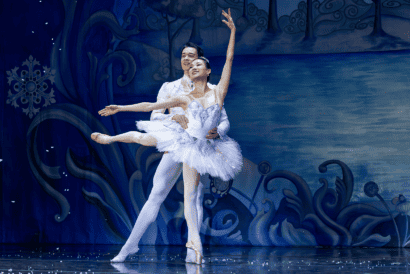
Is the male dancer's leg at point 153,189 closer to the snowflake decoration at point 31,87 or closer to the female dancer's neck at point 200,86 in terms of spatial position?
the female dancer's neck at point 200,86

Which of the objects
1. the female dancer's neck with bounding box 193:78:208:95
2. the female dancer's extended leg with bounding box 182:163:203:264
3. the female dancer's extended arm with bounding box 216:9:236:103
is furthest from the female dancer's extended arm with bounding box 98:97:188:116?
the female dancer's extended leg with bounding box 182:163:203:264

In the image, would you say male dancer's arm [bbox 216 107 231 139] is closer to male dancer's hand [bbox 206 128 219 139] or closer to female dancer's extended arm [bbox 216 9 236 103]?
male dancer's hand [bbox 206 128 219 139]

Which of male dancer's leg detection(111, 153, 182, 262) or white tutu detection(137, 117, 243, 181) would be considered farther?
male dancer's leg detection(111, 153, 182, 262)

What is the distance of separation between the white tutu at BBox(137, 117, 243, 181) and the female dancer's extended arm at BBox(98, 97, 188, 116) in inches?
5.1

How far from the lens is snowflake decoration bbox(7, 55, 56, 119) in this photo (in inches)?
212

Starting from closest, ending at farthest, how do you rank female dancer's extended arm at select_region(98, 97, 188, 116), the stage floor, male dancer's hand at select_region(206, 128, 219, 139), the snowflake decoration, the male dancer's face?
the stage floor < female dancer's extended arm at select_region(98, 97, 188, 116) < male dancer's hand at select_region(206, 128, 219, 139) < the male dancer's face < the snowflake decoration

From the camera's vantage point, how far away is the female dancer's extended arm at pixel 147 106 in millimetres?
3223

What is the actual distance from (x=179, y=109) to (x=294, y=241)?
6.80 ft

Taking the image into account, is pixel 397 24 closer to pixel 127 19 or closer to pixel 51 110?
pixel 127 19

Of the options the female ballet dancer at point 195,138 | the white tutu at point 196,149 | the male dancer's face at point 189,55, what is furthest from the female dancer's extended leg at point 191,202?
the male dancer's face at point 189,55

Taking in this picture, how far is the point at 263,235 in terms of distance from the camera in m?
5.02

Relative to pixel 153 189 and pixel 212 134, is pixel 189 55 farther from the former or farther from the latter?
pixel 153 189

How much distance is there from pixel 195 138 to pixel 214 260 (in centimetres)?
91

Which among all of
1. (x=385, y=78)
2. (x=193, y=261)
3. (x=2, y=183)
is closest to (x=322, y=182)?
(x=385, y=78)
